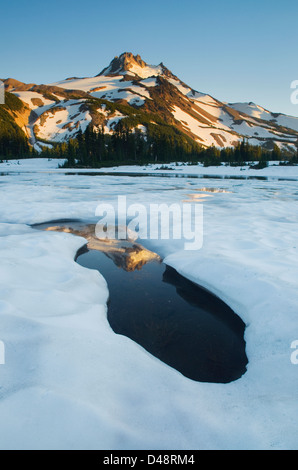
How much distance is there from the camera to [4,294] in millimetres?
3406

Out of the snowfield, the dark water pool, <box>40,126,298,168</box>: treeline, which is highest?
<box>40,126,298,168</box>: treeline

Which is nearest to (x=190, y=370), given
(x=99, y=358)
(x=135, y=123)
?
(x=99, y=358)

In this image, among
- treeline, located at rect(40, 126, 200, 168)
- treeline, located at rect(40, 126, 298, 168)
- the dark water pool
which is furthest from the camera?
treeline, located at rect(40, 126, 200, 168)

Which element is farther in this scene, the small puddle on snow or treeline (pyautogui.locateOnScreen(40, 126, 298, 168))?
treeline (pyautogui.locateOnScreen(40, 126, 298, 168))

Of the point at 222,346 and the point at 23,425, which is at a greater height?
the point at 23,425

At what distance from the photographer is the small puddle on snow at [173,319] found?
111 inches

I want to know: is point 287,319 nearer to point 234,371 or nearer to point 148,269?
point 234,371

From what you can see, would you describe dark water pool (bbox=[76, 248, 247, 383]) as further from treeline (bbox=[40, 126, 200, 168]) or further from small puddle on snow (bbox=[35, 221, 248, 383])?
treeline (bbox=[40, 126, 200, 168])

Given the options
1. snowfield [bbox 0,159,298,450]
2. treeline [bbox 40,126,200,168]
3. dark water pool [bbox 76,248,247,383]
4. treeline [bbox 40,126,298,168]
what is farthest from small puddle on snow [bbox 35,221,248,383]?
treeline [bbox 40,126,200,168]

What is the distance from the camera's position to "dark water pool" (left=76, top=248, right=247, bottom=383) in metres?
2.80

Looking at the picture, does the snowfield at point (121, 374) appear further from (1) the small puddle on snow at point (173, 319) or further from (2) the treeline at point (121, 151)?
(2) the treeline at point (121, 151)

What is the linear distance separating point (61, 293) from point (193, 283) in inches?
85.3

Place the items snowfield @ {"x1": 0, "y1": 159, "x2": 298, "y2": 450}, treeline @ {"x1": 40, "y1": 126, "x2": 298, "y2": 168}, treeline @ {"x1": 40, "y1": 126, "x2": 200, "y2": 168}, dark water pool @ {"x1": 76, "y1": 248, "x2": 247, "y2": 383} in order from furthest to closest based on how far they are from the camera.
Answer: treeline @ {"x1": 40, "y1": 126, "x2": 200, "y2": 168}
treeline @ {"x1": 40, "y1": 126, "x2": 298, "y2": 168}
dark water pool @ {"x1": 76, "y1": 248, "x2": 247, "y2": 383}
snowfield @ {"x1": 0, "y1": 159, "x2": 298, "y2": 450}

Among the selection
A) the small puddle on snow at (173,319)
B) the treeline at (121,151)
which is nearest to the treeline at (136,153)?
the treeline at (121,151)
